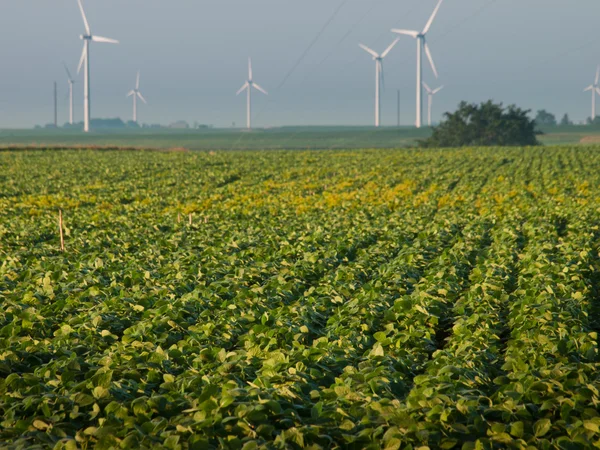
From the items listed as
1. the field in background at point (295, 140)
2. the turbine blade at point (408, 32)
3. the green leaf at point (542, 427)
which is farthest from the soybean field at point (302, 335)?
the field in background at point (295, 140)

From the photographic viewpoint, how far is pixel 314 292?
1072 cm

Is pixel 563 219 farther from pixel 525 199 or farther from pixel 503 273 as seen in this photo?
pixel 503 273

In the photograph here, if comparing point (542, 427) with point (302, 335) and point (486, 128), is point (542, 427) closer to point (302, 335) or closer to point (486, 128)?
point (302, 335)

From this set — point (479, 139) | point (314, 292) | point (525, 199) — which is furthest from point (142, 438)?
point (479, 139)

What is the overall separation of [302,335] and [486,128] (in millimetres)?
93670

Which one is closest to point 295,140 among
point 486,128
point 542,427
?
point 486,128

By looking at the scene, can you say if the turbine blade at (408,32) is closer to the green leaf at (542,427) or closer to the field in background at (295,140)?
the field in background at (295,140)

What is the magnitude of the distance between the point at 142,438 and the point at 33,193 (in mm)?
30307

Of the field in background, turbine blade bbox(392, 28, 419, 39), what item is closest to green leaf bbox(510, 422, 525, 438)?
turbine blade bbox(392, 28, 419, 39)

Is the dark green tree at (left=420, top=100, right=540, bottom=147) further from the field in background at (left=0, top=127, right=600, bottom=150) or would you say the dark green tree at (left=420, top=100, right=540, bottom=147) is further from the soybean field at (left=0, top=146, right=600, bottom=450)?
the soybean field at (left=0, top=146, right=600, bottom=450)

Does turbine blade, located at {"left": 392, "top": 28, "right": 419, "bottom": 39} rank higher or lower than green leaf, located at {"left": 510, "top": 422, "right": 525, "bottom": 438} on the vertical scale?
higher

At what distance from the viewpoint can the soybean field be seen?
570 centimetres

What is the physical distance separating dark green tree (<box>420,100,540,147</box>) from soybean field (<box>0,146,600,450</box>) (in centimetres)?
7932

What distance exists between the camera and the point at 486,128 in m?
97.4
